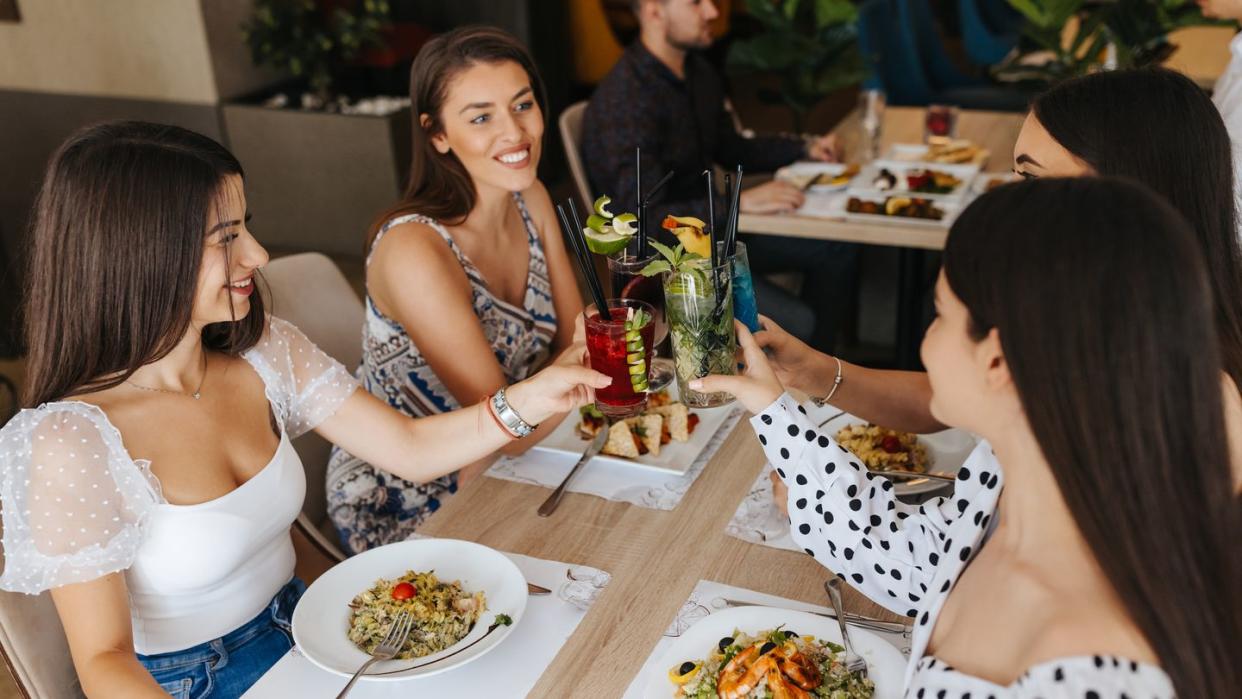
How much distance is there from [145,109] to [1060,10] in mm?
3884

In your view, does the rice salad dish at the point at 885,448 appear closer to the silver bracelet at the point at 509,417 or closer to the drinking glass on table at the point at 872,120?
the silver bracelet at the point at 509,417

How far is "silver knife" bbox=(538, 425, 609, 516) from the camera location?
1.57 metres

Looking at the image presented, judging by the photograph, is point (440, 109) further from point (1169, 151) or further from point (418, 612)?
point (1169, 151)

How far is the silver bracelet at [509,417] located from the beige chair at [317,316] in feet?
1.70

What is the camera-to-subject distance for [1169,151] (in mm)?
1296

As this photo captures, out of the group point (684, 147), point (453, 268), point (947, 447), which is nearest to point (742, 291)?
point (947, 447)

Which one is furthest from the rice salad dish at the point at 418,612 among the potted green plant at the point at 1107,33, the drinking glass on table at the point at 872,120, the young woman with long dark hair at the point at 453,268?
the potted green plant at the point at 1107,33

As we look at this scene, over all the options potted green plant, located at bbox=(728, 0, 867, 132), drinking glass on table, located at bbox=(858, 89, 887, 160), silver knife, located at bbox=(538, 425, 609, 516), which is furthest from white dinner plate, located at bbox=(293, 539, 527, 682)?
potted green plant, located at bbox=(728, 0, 867, 132)

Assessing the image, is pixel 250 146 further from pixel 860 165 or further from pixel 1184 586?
pixel 1184 586

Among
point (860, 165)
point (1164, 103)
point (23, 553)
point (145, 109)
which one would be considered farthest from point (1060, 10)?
point (145, 109)

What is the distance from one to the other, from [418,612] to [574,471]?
15.3 inches

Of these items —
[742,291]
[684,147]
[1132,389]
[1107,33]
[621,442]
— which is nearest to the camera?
[1132,389]

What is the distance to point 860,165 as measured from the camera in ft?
10.6

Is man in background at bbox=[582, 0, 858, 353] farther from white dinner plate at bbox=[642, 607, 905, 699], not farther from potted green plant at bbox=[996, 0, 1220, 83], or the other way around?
white dinner plate at bbox=[642, 607, 905, 699]
